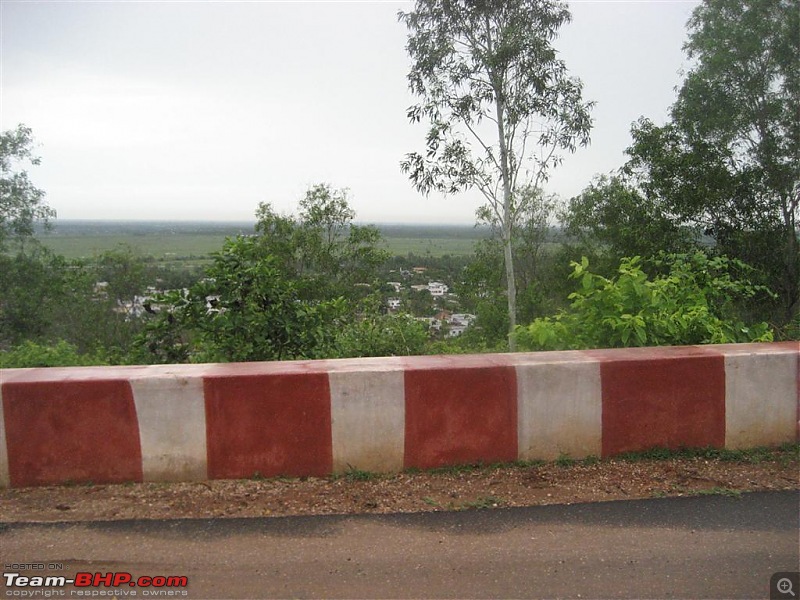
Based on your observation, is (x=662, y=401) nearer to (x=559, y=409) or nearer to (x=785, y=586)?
(x=559, y=409)

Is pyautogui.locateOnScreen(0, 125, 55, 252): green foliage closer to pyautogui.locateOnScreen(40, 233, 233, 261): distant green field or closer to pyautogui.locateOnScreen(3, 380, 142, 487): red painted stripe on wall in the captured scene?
pyautogui.locateOnScreen(40, 233, 233, 261): distant green field

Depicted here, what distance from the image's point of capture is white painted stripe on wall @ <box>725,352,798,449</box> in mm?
4176

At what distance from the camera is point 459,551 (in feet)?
9.98

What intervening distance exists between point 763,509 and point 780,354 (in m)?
1.18

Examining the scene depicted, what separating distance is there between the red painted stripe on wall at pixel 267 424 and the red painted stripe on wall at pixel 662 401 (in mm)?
1733

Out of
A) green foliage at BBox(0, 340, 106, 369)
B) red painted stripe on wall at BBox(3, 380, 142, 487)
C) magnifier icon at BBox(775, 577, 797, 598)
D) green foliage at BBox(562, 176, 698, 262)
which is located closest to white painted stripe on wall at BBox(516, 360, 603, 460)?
magnifier icon at BBox(775, 577, 797, 598)

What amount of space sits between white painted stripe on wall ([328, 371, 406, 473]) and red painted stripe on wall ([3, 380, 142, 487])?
44.7 inches

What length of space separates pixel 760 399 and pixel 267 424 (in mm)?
3053

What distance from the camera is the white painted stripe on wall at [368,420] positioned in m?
3.88

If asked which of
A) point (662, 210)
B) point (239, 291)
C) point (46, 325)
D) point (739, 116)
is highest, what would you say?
point (739, 116)

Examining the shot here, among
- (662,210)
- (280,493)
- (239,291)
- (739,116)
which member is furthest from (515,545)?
(739,116)

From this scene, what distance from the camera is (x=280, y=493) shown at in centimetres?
369

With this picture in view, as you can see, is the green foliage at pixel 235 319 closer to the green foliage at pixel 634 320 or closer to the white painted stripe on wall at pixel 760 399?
the green foliage at pixel 634 320

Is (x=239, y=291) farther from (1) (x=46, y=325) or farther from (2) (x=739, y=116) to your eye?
(2) (x=739, y=116)
